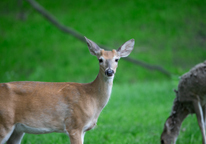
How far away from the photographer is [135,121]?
8359mm

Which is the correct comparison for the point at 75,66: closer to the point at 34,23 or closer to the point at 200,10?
the point at 34,23

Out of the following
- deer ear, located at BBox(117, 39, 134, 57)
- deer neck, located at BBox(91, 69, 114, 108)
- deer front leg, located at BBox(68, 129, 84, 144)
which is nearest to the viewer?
deer front leg, located at BBox(68, 129, 84, 144)

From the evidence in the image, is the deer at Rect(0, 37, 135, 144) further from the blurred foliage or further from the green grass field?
the blurred foliage

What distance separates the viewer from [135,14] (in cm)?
1970

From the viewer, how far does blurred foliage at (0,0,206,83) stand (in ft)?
53.6

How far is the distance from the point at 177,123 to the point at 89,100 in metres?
2.43

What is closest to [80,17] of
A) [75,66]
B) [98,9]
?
[98,9]

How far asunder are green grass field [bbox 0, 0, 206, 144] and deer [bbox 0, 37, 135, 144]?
22.0 ft

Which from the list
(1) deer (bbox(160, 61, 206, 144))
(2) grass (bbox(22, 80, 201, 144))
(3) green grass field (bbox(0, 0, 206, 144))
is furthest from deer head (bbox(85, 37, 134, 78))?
(3) green grass field (bbox(0, 0, 206, 144))

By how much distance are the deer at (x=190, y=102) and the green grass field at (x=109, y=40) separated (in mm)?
5048

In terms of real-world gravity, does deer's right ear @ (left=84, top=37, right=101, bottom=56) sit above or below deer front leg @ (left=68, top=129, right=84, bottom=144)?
above

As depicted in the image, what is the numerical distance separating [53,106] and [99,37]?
45.9 ft

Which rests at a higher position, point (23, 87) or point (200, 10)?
point (200, 10)

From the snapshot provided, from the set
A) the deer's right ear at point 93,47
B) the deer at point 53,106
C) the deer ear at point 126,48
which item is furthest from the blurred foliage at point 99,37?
the deer at point 53,106
